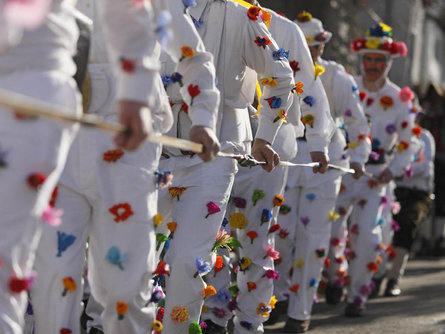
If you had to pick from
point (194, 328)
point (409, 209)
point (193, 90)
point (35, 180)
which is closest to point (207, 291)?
point (194, 328)

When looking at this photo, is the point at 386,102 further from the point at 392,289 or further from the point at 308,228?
the point at 308,228

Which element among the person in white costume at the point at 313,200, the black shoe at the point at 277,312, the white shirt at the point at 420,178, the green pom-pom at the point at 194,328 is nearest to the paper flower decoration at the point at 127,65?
the green pom-pom at the point at 194,328

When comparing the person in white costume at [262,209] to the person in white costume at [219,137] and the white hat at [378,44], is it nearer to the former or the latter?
the person in white costume at [219,137]

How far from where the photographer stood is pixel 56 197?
4047 millimetres

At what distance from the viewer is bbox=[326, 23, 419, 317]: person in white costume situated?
8.96 m

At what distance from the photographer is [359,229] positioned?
29.7 feet

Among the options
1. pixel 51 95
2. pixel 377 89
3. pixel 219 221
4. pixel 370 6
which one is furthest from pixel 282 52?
pixel 370 6

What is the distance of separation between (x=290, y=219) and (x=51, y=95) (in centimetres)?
479

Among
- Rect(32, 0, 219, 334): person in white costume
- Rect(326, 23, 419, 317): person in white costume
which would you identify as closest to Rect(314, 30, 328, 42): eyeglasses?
Rect(326, 23, 419, 317): person in white costume

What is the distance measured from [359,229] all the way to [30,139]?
239 inches

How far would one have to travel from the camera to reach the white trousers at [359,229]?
893 centimetres

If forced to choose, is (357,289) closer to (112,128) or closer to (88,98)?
(88,98)

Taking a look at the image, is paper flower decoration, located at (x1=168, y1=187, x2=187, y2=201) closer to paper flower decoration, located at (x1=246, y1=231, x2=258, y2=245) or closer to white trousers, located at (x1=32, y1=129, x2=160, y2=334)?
white trousers, located at (x1=32, y1=129, x2=160, y2=334)

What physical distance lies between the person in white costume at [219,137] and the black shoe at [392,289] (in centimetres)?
459
